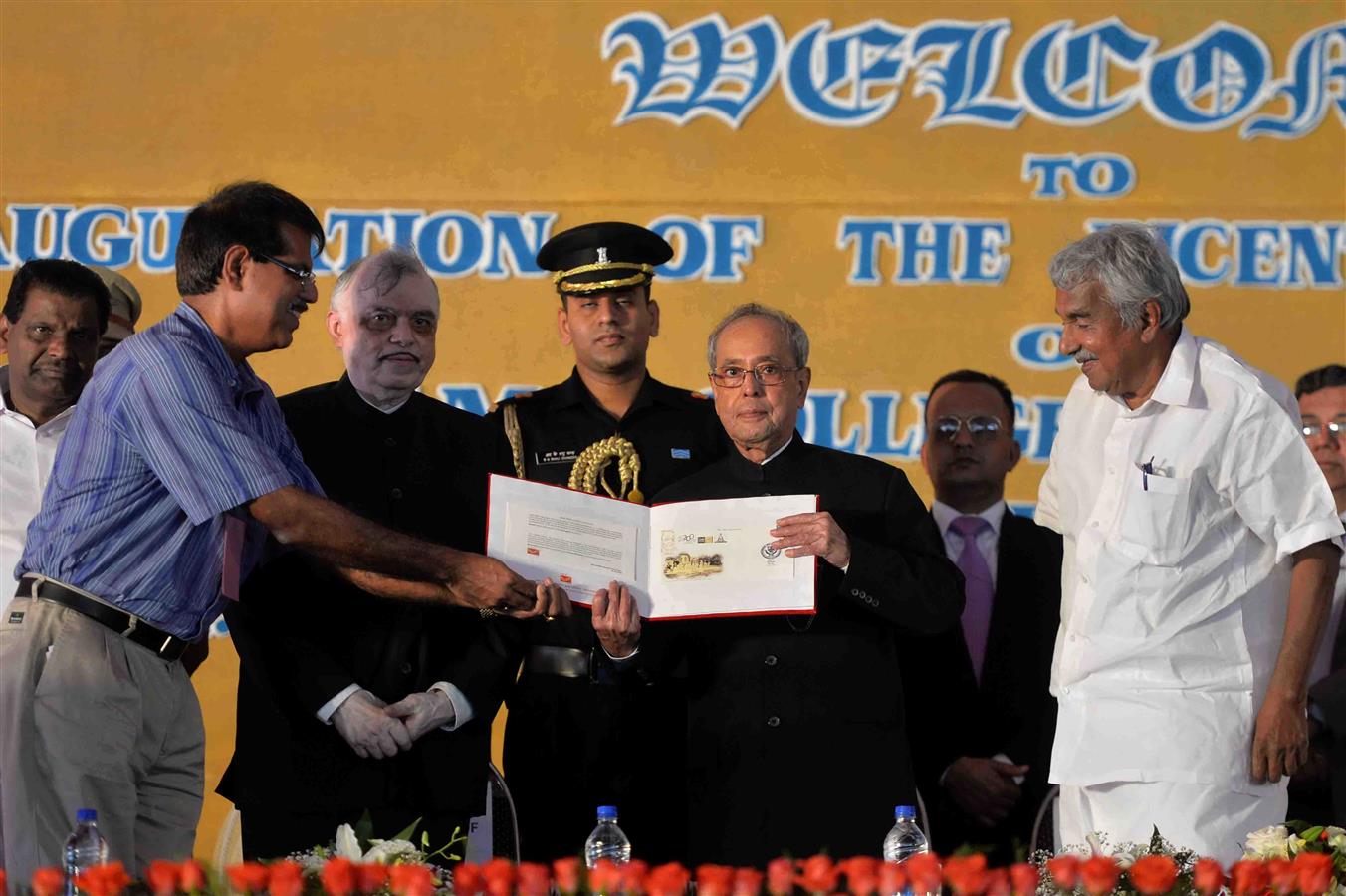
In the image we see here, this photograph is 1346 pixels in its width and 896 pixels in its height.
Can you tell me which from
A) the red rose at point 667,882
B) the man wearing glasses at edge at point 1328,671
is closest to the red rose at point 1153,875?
the red rose at point 667,882

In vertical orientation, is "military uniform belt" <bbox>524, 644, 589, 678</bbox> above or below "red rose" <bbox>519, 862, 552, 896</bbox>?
above

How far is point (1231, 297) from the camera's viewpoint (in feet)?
19.9

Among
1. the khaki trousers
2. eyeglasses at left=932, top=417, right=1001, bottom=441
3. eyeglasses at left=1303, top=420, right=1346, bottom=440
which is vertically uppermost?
eyeglasses at left=932, top=417, right=1001, bottom=441

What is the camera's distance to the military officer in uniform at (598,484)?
4164 millimetres

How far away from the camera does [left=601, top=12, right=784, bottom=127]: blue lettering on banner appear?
20.0ft

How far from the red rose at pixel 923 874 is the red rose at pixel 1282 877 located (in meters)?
0.51

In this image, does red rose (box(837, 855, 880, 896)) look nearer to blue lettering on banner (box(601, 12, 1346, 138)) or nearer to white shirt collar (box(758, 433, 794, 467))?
white shirt collar (box(758, 433, 794, 467))

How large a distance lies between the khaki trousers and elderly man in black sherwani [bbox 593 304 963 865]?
1029 mm

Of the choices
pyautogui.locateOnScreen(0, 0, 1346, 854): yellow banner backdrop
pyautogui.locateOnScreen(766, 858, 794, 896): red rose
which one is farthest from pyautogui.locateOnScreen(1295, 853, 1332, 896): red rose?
pyautogui.locateOnScreen(0, 0, 1346, 854): yellow banner backdrop

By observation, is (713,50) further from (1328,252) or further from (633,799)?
(633,799)

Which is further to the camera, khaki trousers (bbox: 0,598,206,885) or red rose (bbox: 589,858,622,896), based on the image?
khaki trousers (bbox: 0,598,206,885)

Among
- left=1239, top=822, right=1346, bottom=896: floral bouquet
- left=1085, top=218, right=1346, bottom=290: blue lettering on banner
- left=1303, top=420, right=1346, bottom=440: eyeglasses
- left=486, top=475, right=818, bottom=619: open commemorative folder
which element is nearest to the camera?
left=1239, top=822, right=1346, bottom=896: floral bouquet

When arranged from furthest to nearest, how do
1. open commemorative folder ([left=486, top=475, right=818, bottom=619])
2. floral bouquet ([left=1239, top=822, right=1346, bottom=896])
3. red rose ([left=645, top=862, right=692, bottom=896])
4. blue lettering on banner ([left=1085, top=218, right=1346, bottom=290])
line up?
blue lettering on banner ([left=1085, top=218, right=1346, bottom=290]) → open commemorative folder ([left=486, top=475, right=818, bottom=619]) → floral bouquet ([left=1239, top=822, right=1346, bottom=896]) → red rose ([left=645, top=862, right=692, bottom=896])

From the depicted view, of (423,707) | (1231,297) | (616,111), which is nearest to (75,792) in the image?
(423,707)
